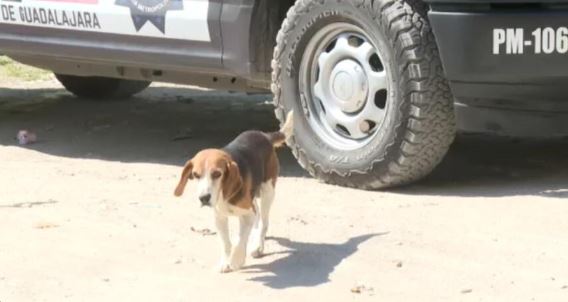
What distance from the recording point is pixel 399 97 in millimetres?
5613

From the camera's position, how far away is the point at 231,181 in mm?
4379

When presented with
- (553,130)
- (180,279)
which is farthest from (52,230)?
(553,130)

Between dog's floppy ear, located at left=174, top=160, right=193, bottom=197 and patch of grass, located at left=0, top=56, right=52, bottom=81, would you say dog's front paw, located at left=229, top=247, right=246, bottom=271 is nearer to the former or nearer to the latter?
dog's floppy ear, located at left=174, top=160, right=193, bottom=197

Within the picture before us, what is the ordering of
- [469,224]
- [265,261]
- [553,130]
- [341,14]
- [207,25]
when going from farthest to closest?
1. [207,25]
2. [341,14]
3. [553,130]
4. [469,224]
5. [265,261]

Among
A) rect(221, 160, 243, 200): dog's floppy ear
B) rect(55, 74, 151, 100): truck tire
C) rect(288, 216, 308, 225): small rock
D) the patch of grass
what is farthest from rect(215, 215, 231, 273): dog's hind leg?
the patch of grass

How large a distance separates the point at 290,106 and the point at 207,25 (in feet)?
2.06

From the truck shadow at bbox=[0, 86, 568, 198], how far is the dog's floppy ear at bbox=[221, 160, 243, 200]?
1.55 metres

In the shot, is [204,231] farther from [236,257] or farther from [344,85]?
[344,85]

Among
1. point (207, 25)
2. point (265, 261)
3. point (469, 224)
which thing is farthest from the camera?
point (207, 25)

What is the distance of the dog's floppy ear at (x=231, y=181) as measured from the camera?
4352 millimetres

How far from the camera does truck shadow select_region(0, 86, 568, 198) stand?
19.9 ft

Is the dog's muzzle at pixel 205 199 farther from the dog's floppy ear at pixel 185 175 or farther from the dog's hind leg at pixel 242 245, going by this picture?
the dog's hind leg at pixel 242 245

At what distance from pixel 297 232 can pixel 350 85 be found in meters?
1.04

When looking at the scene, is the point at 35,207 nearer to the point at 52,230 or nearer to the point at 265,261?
the point at 52,230
